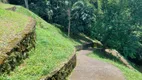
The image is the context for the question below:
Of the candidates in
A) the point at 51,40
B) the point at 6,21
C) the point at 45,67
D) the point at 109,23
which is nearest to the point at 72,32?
the point at 109,23

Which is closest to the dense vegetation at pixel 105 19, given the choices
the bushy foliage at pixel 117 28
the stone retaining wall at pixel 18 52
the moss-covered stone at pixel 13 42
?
the bushy foliage at pixel 117 28

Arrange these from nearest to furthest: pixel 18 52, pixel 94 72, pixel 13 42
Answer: pixel 13 42 < pixel 18 52 < pixel 94 72

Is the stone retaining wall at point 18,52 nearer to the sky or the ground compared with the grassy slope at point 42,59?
nearer to the sky

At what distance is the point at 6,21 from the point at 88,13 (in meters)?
18.8

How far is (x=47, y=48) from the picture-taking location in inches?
612

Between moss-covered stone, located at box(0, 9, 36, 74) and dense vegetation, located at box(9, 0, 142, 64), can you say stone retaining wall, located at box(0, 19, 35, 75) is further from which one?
dense vegetation, located at box(9, 0, 142, 64)

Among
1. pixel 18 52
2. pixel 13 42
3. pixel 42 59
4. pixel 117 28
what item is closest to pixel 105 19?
pixel 117 28

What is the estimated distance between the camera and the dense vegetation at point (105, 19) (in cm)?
2827

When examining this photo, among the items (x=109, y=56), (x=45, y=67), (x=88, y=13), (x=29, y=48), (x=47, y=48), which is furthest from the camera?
(x=88, y=13)

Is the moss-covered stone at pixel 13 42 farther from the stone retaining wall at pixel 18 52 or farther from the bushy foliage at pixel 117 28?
the bushy foliage at pixel 117 28

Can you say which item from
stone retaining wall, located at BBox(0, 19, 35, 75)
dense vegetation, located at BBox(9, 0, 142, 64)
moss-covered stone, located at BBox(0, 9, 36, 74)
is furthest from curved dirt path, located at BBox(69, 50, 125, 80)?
dense vegetation, located at BBox(9, 0, 142, 64)

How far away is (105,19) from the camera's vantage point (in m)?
28.7

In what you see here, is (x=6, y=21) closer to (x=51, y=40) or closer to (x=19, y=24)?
(x=19, y=24)

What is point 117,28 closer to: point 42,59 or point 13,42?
point 42,59
